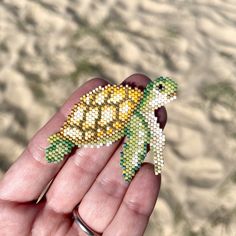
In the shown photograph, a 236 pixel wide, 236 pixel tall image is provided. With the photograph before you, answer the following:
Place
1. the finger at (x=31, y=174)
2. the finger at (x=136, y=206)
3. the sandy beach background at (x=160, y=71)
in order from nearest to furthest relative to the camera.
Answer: the finger at (x=136, y=206)
the finger at (x=31, y=174)
the sandy beach background at (x=160, y=71)

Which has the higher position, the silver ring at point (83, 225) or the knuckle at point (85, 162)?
the knuckle at point (85, 162)

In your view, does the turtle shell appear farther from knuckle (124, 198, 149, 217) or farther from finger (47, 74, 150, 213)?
knuckle (124, 198, 149, 217)

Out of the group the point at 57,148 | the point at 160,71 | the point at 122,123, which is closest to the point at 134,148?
the point at 122,123

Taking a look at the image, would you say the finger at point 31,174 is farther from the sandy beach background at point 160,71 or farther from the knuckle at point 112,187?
the sandy beach background at point 160,71

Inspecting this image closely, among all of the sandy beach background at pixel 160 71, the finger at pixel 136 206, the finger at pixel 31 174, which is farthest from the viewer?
the sandy beach background at pixel 160 71

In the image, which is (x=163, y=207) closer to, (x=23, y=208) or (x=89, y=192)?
(x=89, y=192)

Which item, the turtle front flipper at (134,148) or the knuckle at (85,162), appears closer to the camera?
the turtle front flipper at (134,148)

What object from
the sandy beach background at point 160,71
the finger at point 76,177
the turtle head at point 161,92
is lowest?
the sandy beach background at point 160,71

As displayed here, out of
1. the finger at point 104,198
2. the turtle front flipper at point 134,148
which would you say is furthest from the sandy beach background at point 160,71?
the turtle front flipper at point 134,148

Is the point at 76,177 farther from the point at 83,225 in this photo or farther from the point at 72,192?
the point at 83,225
